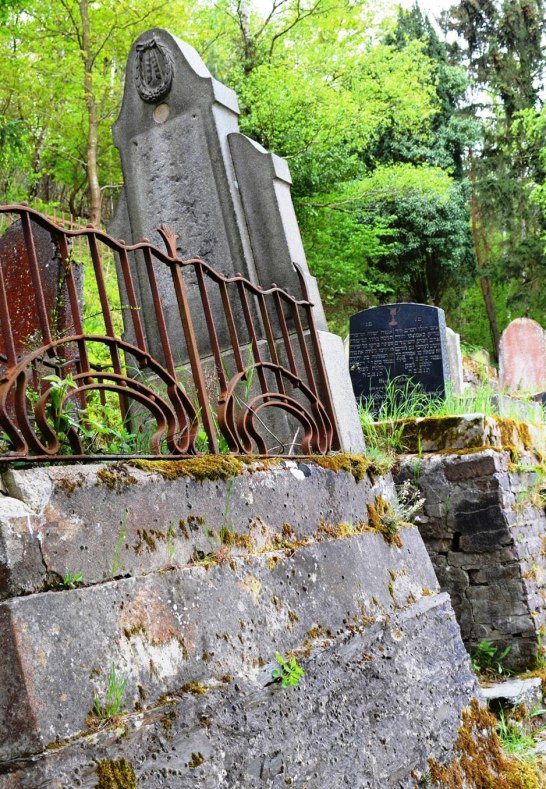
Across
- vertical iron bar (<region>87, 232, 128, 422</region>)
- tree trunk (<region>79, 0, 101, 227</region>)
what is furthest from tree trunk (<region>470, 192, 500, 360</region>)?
vertical iron bar (<region>87, 232, 128, 422</region>)

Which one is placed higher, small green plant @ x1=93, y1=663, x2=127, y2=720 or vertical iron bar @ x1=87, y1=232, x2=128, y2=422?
vertical iron bar @ x1=87, y1=232, x2=128, y2=422

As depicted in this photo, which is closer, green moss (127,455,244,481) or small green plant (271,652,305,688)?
green moss (127,455,244,481)

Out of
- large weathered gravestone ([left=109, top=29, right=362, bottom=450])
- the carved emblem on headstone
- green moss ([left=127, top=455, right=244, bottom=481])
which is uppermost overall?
the carved emblem on headstone

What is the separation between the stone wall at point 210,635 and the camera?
7.30 ft

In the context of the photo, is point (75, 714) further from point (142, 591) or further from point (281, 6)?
point (281, 6)

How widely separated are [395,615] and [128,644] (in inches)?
69.2

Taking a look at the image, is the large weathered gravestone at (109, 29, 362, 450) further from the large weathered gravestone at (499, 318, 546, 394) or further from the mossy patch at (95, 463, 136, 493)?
the large weathered gravestone at (499, 318, 546, 394)

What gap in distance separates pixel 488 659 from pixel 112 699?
156 inches

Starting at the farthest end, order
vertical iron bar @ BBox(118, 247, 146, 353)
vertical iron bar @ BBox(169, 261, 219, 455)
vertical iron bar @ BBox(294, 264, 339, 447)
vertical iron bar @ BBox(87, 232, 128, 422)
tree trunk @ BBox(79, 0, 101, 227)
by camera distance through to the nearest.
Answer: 1. tree trunk @ BBox(79, 0, 101, 227)
2. vertical iron bar @ BBox(294, 264, 339, 447)
3. vertical iron bar @ BBox(169, 261, 219, 455)
4. vertical iron bar @ BBox(118, 247, 146, 353)
5. vertical iron bar @ BBox(87, 232, 128, 422)

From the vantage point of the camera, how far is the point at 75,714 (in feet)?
7.33

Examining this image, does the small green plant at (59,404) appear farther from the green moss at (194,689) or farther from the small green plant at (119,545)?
the green moss at (194,689)

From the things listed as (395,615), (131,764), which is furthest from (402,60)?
(131,764)

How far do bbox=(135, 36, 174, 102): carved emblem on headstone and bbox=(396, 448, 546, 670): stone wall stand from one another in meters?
3.09

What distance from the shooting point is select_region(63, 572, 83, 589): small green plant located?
2367 mm
